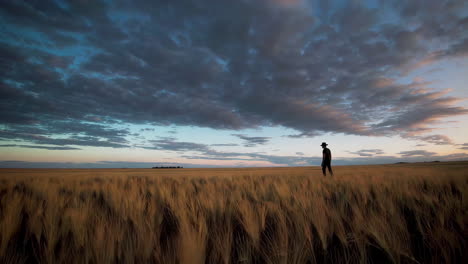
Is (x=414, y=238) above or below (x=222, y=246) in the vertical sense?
below

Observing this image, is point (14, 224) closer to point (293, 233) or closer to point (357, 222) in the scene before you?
point (293, 233)

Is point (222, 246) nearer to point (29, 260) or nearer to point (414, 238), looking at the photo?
point (29, 260)

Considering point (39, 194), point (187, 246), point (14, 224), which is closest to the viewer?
point (187, 246)

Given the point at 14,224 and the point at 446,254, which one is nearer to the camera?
the point at 446,254

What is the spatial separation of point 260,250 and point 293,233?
0.33 meters

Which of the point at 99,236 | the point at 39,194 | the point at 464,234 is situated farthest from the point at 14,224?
the point at 464,234

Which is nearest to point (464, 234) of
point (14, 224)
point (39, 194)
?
point (14, 224)

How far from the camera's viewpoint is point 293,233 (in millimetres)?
1849

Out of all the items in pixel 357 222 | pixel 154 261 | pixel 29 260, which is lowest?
pixel 29 260

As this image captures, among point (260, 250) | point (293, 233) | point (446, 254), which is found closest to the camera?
point (446, 254)

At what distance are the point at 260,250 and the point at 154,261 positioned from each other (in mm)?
783

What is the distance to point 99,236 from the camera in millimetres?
1459

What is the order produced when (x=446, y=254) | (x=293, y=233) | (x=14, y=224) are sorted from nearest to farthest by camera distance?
(x=446, y=254) → (x=293, y=233) → (x=14, y=224)

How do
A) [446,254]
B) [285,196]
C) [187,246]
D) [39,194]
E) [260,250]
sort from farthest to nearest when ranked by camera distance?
[39,194] < [285,196] < [260,250] < [446,254] < [187,246]
